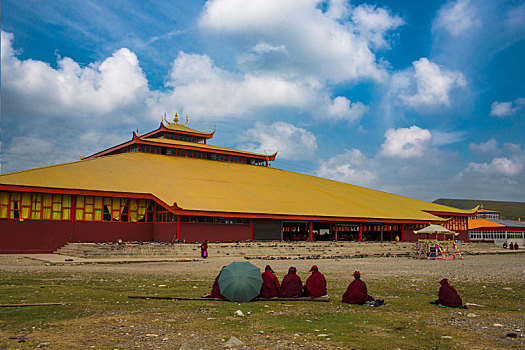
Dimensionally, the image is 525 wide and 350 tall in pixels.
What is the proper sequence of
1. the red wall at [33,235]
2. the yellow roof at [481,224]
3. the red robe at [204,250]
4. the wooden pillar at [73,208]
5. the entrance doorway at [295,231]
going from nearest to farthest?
the red robe at [204,250]
the red wall at [33,235]
the wooden pillar at [73,208]
the entrance doorway at [295,231]
the yellow roof at [481,224]

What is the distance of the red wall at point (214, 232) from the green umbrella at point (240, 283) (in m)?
27.1

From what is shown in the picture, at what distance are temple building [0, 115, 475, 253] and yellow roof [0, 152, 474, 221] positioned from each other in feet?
0.40

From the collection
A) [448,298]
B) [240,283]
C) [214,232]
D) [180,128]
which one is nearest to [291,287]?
[240,283]

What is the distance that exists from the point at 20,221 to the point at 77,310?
1096 inches

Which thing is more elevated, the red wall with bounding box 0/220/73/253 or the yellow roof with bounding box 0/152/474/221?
the yellow roof with bounding box 0/152/474/221

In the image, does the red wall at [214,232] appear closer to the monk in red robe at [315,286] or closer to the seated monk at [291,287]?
the seated monk at [291,287]

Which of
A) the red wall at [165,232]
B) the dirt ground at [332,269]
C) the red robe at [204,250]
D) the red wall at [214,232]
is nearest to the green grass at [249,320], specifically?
the dirt ground at [332,269]

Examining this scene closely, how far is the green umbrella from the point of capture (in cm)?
1241

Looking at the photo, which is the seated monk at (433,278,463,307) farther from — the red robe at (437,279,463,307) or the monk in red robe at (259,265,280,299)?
the monk in red robe at (259,265,280,299)

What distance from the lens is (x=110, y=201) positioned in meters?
39.3

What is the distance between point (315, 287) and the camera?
13.0 metres

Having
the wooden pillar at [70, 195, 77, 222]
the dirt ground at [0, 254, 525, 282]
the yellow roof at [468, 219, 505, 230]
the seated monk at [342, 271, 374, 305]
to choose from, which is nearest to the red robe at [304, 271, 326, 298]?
the seated monk at [342, 271, 374, 305]

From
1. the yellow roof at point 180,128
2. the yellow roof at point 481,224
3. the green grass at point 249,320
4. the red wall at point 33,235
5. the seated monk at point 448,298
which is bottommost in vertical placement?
the green grass at point 249,320

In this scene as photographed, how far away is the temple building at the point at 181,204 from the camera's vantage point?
118 ft
